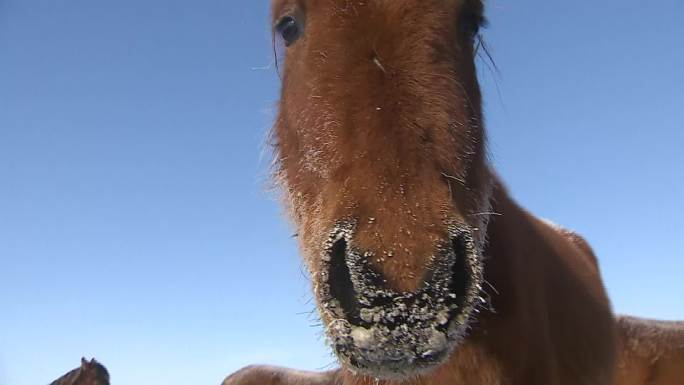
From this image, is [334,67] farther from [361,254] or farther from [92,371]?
[92,371]

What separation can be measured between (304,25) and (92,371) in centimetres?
769

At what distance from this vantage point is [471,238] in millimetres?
2514

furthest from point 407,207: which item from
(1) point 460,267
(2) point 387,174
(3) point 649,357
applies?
(3) point 649,357

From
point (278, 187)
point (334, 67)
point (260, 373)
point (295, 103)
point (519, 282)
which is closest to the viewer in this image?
point (334, 67)

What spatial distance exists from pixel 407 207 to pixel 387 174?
0.19 meters

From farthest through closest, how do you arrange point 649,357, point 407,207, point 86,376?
point 86,376, point 649,357, point 407,207

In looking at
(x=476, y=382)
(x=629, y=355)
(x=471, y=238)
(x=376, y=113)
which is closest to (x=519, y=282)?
(x=476, y=382)

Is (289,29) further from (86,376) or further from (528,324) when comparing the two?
(86,376)

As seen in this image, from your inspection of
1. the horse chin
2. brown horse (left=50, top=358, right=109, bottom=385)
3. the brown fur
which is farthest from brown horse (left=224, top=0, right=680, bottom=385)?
brown horse (left=50, top=358, right=109, bottom=385)

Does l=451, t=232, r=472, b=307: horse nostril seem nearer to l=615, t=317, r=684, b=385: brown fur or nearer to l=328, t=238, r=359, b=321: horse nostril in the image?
l=328, t=238, r=359, b=321: horse nostril

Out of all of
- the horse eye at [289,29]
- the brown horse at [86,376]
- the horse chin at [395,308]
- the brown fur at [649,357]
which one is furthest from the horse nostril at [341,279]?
the brown horse at [86,376]

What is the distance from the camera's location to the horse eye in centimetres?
368

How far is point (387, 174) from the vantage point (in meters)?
2.53

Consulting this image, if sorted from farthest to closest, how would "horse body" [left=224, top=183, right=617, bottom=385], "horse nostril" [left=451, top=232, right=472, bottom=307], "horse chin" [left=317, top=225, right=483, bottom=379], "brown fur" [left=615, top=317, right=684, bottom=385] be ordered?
"brown fur" [left=615, top=317, right=684, bottom=385] → "horse body" [left=224, top=183, right=617, bottom=385] → "horse nostril" [left=451, top=232, right=472, bottom=307] → "horse chin" [left=317, top=225, right=483, bottom=379]
